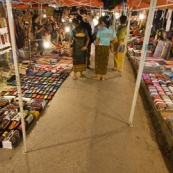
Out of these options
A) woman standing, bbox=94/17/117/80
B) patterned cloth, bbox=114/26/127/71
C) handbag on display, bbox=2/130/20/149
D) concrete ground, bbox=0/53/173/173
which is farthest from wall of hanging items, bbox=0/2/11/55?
patterned cloth, bbox=114/26/127/71

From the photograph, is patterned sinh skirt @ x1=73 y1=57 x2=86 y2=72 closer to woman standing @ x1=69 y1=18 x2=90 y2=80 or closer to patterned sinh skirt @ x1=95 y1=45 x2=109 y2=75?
woman standing @ x1=69 y1=18 x2=90 y2=80

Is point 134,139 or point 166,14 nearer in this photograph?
point 134,139

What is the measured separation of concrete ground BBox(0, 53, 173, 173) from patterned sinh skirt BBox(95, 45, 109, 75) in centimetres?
110

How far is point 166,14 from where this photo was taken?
7.12 metres

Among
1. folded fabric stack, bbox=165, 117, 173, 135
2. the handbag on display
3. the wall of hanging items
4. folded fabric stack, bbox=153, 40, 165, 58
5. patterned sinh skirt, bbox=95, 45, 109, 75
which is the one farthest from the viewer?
folded fabric stack, bbox=153, 40, 165, 58

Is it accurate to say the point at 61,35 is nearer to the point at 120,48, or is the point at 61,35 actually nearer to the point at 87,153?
the point at 120,48

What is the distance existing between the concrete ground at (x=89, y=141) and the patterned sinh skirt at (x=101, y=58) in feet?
3.62

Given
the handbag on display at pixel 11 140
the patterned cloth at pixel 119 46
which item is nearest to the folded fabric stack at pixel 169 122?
the handbag on display at pixel 11 140

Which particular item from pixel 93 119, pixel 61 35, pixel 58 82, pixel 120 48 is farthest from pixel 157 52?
pixel 61 35

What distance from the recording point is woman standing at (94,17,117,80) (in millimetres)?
4219

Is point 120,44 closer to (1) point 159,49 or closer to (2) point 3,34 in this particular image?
(1) point 159,49

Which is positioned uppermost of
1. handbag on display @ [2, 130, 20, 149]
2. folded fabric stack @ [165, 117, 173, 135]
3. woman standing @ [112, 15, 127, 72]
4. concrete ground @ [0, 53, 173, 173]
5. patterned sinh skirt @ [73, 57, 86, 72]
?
woman standing @ [112, 15, 127, 72]

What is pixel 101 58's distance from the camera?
4.57 m

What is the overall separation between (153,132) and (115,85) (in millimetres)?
1982
